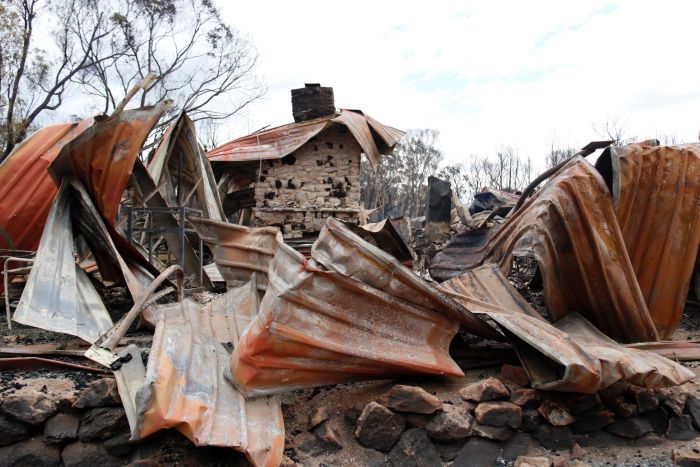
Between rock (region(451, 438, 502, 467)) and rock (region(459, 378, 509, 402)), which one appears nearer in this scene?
rock (region(451, 438, 502, 467))

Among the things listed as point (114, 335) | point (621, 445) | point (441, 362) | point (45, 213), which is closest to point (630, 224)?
point (621, 445)

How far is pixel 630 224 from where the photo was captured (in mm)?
4082

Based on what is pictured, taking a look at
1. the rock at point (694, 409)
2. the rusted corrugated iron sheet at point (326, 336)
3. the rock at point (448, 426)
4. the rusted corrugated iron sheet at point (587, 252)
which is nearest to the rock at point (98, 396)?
the rusted corrugated iron sheet at point (326, 336)

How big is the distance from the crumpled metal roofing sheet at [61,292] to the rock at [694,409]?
379 centimetres

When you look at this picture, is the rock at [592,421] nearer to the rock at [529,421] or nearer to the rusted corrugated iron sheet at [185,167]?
the rock at [529,421]

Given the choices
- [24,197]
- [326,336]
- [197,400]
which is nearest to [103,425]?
[197,400]

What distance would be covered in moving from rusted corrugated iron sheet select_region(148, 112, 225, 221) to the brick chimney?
145 inches

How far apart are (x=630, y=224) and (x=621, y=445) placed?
162 centimetres

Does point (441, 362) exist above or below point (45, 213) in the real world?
below

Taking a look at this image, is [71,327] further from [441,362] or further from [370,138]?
[370,138]

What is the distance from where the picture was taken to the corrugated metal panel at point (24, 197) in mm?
5730

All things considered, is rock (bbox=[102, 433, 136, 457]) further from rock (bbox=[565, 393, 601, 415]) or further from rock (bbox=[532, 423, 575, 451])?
rock (bbox=[565, 393, 601, 415])

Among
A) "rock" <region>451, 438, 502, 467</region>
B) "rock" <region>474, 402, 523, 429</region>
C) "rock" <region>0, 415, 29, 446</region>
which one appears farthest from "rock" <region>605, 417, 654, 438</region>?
"rock" <region>0, 415, 29, 446</region>

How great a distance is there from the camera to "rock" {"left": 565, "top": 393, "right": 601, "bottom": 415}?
3211 millimetres
